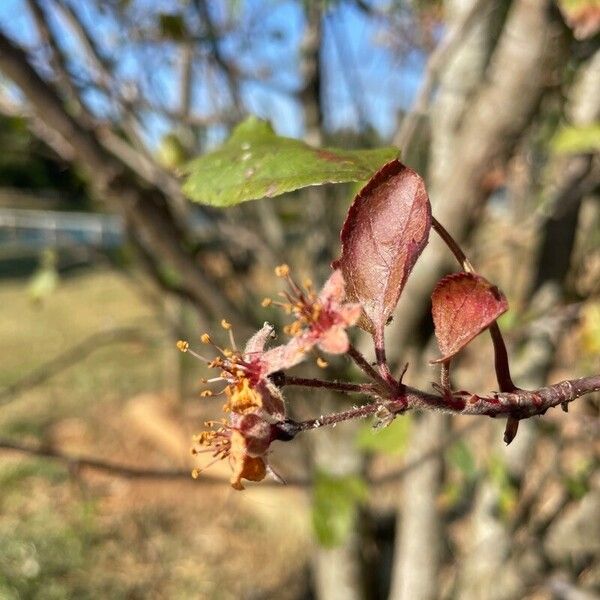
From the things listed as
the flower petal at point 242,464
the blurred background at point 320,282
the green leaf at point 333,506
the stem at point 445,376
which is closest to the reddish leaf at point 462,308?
the stem at point 445,376

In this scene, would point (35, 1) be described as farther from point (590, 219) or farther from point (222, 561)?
point (222, 561)

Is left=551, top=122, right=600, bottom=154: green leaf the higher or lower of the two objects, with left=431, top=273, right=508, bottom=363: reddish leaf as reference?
higher

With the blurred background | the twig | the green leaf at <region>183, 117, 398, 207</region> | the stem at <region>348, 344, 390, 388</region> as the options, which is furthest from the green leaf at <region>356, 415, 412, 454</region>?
the stem at <region>348, 344, 390, 388</region>

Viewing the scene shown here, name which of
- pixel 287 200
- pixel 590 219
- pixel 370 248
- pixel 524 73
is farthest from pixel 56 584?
pixel 370 248

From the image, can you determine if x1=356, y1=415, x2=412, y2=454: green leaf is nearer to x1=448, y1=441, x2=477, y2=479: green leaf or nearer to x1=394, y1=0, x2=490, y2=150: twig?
x1=448, y1=441, x2=477, y2=479: green leaf

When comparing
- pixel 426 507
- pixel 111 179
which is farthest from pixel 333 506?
pixel 111 179
